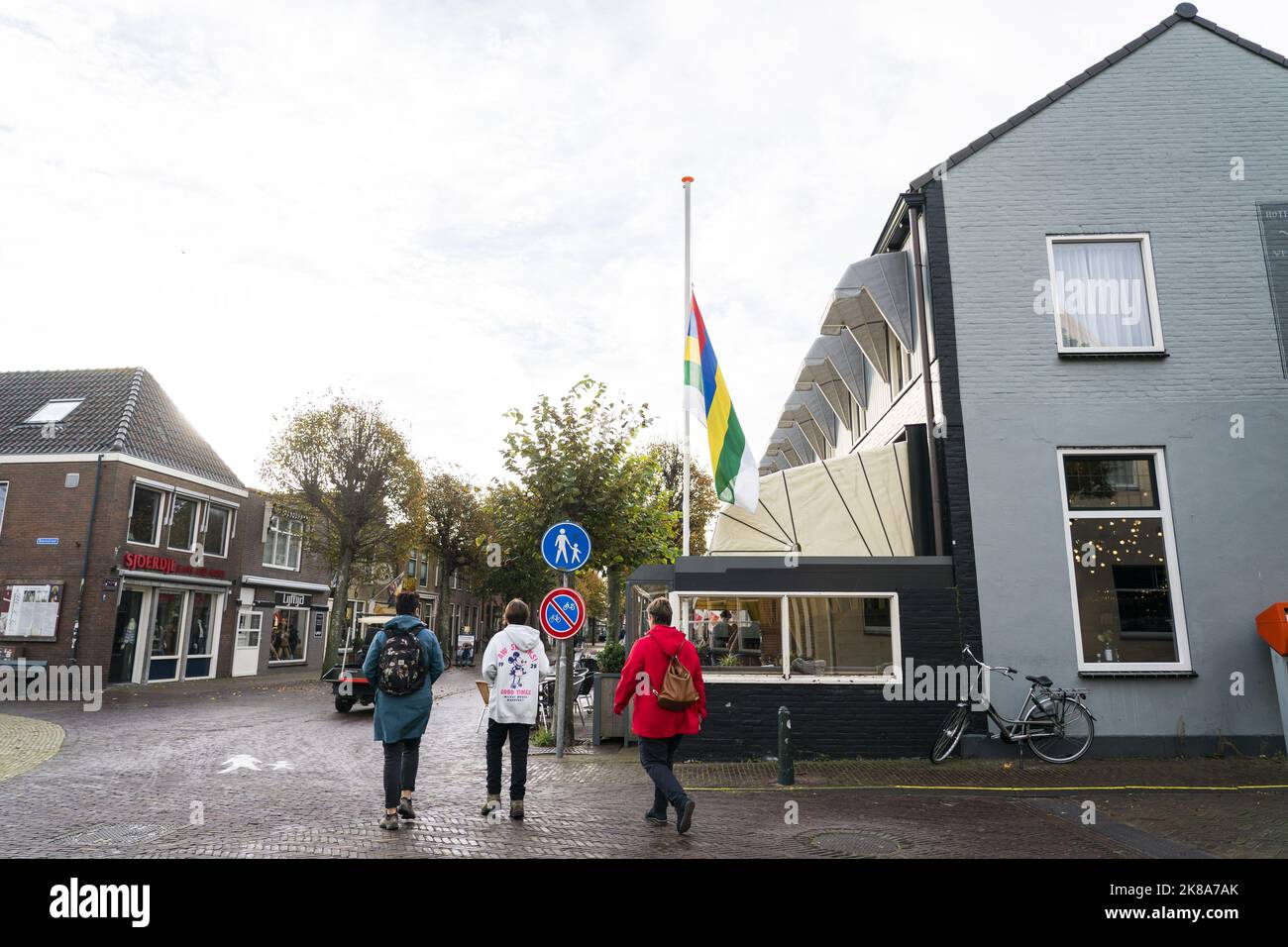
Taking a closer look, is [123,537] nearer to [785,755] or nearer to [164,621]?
[164,621]

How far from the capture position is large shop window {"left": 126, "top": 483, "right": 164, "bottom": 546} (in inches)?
954

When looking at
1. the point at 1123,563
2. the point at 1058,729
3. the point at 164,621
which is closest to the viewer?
the point at 1058,729

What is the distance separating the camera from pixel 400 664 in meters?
6.43

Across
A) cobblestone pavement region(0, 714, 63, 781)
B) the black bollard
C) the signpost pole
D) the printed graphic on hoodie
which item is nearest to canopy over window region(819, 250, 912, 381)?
the signpost pole

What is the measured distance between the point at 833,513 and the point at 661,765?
5692 mm

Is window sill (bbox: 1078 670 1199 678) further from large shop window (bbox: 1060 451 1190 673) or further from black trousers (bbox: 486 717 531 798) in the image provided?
black trousers (bbox: 486 717 531 798)

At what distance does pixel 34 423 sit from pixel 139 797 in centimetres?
2282

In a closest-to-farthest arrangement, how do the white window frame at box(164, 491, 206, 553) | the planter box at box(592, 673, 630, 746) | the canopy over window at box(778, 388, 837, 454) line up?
the planter box at box(592, 673, 630, 746) < the canopy over window at box(778, 388, 837, 454) < the white window frame at box(164, 491, 206, 553)

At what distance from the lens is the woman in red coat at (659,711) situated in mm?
6285

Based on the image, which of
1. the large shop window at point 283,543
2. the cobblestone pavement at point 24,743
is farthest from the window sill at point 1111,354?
the large shop window at point 283,543

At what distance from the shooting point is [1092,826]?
21.7ft

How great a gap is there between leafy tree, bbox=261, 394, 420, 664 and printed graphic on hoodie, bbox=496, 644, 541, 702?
2315 centimetres
